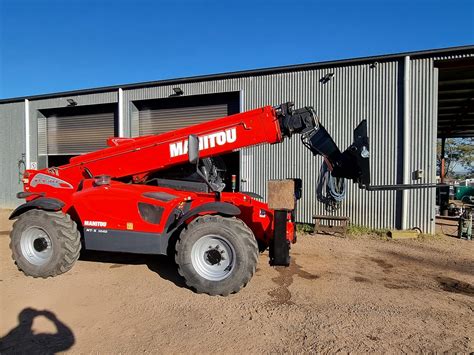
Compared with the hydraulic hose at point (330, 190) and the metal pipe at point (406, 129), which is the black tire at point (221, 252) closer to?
the hydraulic hose at point (330, 190)

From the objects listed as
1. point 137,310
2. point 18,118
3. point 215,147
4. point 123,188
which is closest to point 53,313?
point 137,310

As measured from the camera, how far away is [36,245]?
5.44 m

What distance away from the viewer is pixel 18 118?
574 inches

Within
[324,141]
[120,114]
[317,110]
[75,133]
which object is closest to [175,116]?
[120,114]

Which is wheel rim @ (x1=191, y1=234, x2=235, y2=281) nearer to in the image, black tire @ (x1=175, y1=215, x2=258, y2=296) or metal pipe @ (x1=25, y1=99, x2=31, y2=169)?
black tire @ (x1=175, y1=215, x2=258, y2=296)

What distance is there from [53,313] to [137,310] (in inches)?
38.8

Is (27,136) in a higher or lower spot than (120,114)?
lower

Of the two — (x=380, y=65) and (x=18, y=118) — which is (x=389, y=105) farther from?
(x=18, y=118)

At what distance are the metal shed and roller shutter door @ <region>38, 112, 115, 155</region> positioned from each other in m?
0.04

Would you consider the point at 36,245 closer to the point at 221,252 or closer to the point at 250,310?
the point at 221,252

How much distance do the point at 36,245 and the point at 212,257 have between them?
2912 mm

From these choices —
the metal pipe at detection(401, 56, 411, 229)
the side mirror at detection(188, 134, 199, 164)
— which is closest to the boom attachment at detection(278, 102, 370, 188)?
the side mirror at detection(188, 134, 199, 164)

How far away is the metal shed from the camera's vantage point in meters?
9.19

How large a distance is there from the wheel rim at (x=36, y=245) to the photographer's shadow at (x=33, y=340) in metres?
1.56
